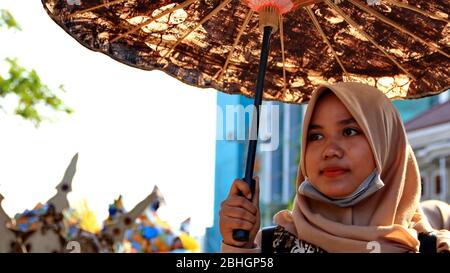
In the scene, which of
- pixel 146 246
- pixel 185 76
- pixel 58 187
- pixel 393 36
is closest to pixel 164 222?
pixel 146 246

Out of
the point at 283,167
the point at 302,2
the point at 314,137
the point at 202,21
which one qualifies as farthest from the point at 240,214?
the point at 283,167

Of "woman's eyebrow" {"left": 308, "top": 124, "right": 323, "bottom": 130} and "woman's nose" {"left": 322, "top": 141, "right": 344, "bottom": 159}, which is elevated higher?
"woman's eyebrow" {"left": 308, "top": 124, "right": 323, "bottom": 130}

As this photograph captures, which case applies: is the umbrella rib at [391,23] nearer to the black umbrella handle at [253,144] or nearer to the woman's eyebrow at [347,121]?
the black umbrella handle at [253,144]

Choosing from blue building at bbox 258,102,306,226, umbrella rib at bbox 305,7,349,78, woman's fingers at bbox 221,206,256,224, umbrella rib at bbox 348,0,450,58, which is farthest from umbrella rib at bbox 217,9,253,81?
blue building at bbox 258,102,306,226

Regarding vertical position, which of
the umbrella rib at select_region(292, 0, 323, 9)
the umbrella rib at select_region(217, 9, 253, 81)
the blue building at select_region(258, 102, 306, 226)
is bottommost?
the blue building at select_region(258, 102, 306, 226)

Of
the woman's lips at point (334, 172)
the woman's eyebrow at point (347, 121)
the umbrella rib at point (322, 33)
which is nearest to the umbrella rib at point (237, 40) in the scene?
the umbrella rib at point (322, 33)

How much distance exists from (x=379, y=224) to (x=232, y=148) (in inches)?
953

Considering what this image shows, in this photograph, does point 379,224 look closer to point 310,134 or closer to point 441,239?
point 441,239

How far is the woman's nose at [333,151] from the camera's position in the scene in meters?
2.72

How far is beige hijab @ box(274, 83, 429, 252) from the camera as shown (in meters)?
2.62

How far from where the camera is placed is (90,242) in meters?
5.20

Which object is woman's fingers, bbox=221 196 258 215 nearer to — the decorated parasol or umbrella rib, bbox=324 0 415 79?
the decorated parasol

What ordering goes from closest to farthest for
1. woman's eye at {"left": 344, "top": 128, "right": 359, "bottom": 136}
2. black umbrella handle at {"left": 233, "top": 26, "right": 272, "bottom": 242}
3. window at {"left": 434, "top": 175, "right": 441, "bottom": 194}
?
black umbrella handle at {"left": 233, "top": 26, "right": 272, "bottom": 242}, woman's eye at {"left": 344, "top": 128, "right": 359, "bottom": 136}, window at {"left": 434, "top": 175, "right": 441, "bottom": 194}

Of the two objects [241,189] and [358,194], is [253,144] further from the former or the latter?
[358,194]
